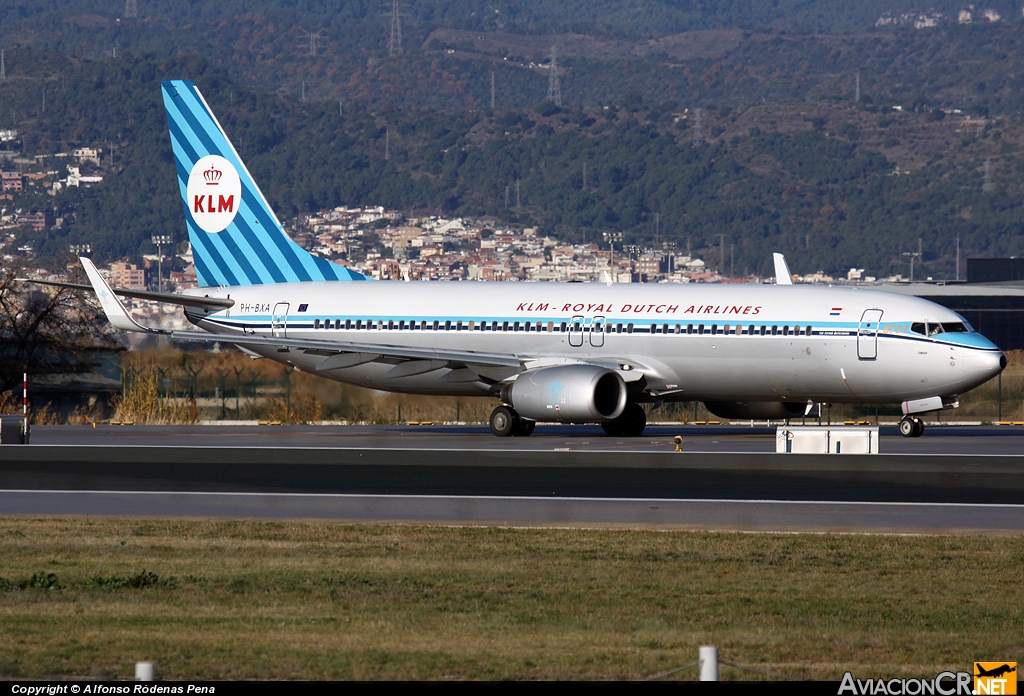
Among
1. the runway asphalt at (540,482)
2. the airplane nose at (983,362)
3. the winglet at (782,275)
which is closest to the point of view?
the runway asphalt at (540,482)

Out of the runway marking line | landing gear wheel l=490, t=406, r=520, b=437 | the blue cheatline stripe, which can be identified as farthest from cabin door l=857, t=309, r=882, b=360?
the blue cheatline stripe

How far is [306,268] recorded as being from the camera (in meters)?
44.9

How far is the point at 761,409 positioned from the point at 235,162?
17.3m

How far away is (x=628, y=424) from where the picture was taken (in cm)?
3947

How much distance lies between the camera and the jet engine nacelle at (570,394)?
36.4 metres

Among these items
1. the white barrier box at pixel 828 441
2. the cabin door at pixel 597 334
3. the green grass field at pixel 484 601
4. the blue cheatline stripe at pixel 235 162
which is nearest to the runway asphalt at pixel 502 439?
the white barrier box at pixel 828 441

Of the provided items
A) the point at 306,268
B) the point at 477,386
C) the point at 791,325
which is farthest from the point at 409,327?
the point at 791,325

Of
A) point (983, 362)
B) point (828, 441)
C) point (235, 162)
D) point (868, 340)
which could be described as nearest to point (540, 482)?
point (828, 441)

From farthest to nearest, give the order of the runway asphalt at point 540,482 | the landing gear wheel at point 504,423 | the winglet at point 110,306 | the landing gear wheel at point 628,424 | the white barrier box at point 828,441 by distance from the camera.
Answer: the landing gear wheel at point 628,424
the landing gear wheel at point 504,423
the winglet at point 110,306
the white barrier box at point 828,441
the runway asphalt at point 540,482

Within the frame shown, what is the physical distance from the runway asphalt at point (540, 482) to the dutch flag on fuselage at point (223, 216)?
8.43 m

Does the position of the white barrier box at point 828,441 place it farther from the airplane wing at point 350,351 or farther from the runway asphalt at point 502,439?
the airplane wing at point 350,351

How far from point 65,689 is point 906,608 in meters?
8.43

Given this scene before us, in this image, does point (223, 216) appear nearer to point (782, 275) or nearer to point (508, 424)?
point (508, 424)

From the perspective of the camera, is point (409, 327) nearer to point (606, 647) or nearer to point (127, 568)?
point (127, 568)
